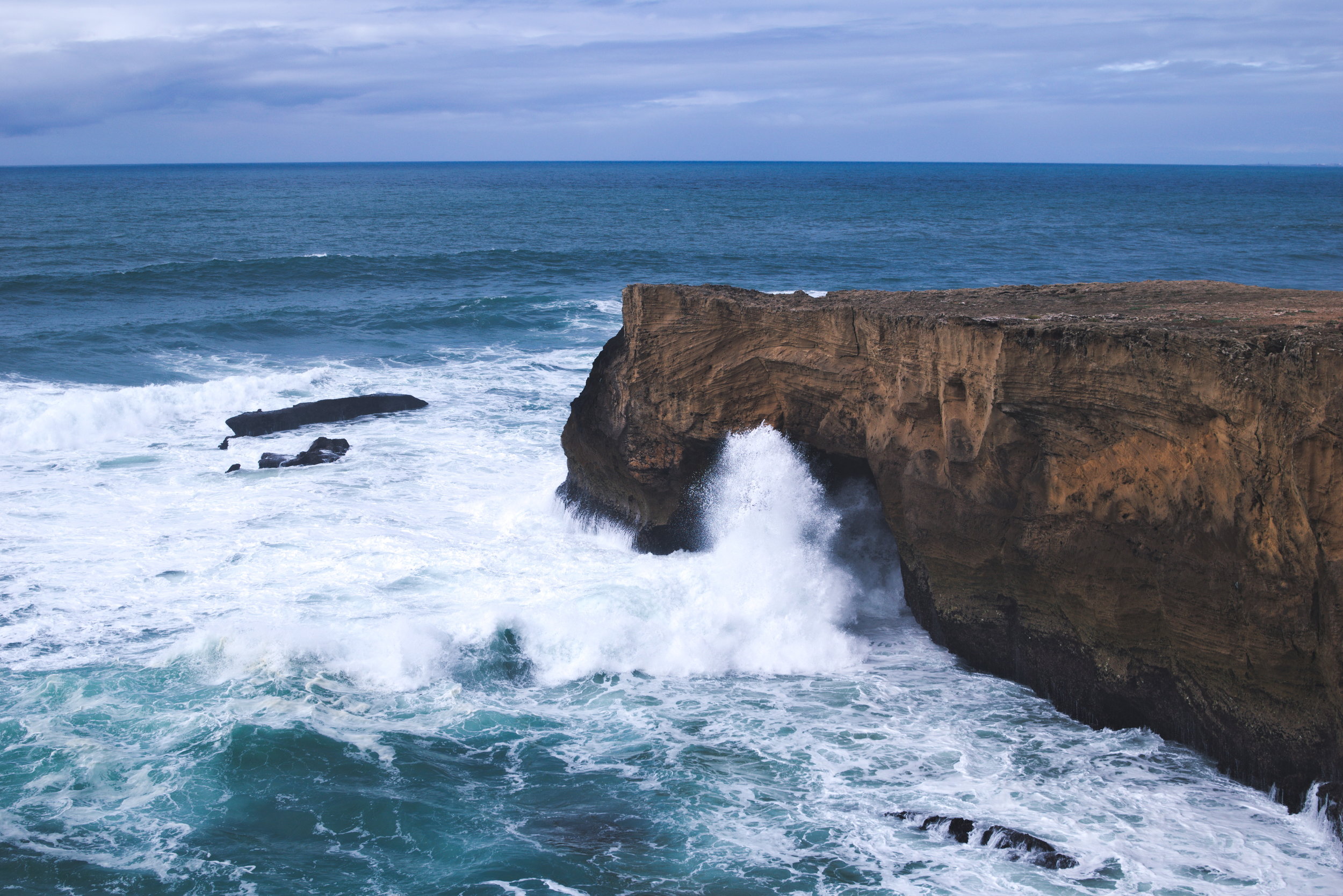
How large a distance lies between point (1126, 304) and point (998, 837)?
5.18 meters

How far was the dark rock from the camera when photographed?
16.6 metres

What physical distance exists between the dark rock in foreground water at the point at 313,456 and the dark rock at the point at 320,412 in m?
1.50

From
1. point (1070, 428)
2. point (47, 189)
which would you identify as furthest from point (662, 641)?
point (47, 189)

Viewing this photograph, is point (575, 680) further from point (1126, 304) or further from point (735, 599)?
point (1126, 304)

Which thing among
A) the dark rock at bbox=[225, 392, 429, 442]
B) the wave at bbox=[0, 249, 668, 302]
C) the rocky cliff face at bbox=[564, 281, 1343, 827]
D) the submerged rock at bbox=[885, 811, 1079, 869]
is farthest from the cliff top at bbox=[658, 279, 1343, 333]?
the wave at bbox=[0, 249, 668, 302]

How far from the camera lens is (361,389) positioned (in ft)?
Result: 65.0

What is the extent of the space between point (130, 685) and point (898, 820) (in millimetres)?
6403

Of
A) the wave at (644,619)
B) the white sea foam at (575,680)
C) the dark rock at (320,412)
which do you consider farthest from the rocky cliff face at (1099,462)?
the dark rock at (320,412)

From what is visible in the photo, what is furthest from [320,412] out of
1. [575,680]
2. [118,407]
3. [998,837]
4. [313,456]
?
[998,837]

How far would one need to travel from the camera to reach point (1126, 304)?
9359 mm

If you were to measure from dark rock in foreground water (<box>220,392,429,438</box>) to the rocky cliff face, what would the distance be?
8090 mm

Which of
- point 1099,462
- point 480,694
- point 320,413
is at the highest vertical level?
point 1099,462

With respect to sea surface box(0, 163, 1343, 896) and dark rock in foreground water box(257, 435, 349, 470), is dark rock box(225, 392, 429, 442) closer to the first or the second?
sea surface box(0, 163, 1343, 896)

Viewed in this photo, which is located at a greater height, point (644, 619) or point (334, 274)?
point (334, 274)
